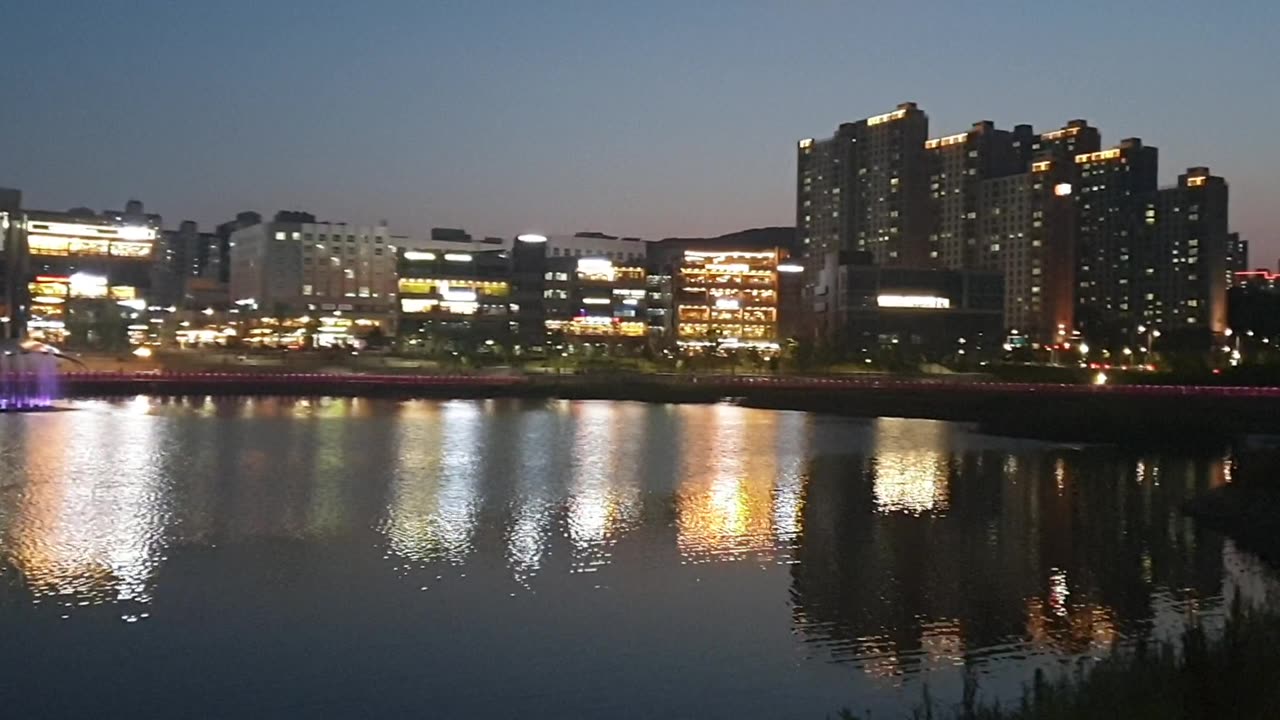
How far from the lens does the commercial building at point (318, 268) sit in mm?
132875

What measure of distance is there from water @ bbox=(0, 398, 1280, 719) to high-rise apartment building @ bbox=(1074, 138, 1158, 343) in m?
125

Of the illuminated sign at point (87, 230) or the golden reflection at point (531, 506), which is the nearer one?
the golden reflection at point (531, 506)

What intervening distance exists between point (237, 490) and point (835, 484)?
1170 centimetres

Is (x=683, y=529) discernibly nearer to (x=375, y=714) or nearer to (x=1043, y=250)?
(x=375, y=714)

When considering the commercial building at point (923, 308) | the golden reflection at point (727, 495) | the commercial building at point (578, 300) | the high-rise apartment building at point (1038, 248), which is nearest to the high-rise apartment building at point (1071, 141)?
the high-rise apartment building at point (1038, 248)

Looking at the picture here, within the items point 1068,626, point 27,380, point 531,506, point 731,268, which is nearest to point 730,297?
point 731,268

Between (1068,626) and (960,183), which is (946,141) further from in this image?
(1068,626)

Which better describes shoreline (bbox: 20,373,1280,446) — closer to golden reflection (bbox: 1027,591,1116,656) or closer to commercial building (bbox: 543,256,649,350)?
golden reflection (bbox: 1027,591,1116,656)

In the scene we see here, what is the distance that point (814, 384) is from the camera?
58.9 metres

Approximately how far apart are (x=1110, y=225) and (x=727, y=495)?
13699 cm

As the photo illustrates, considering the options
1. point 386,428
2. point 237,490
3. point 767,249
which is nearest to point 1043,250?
point 767,249

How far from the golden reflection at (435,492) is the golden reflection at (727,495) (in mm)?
3337

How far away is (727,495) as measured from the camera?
22797 millimetres

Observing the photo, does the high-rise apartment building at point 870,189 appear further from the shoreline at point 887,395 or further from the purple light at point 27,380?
the purple light at point 27,380
